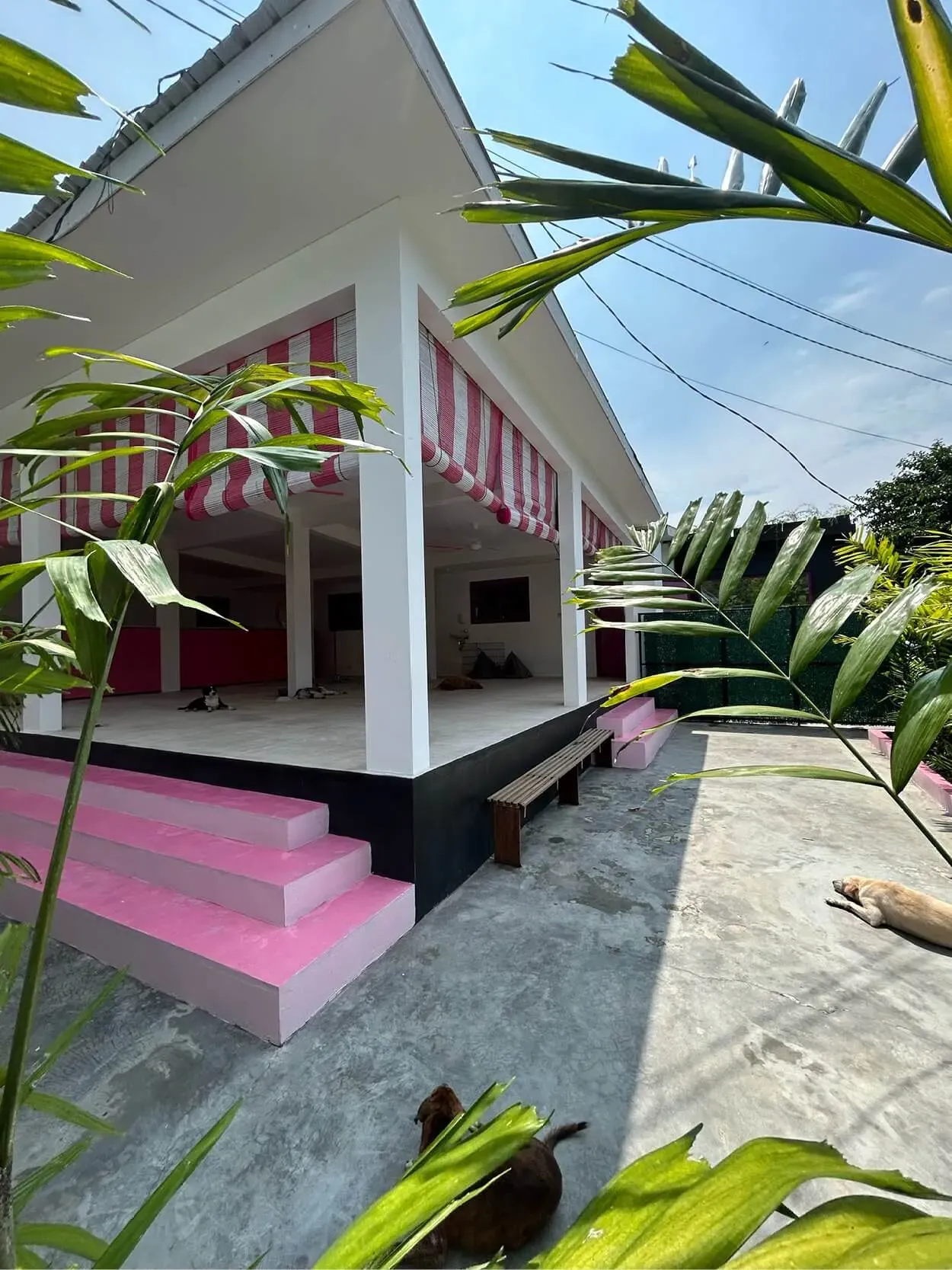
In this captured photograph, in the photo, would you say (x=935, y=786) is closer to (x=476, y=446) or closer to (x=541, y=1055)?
(x=541, y=1055)

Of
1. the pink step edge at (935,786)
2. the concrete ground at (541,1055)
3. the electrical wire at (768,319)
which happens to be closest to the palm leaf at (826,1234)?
the concrete ground at (541,1055)

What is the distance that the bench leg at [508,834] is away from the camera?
10.5 ft

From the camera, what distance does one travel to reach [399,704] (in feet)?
8.50

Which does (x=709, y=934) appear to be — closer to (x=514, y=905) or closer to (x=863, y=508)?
(x=514, y=905)

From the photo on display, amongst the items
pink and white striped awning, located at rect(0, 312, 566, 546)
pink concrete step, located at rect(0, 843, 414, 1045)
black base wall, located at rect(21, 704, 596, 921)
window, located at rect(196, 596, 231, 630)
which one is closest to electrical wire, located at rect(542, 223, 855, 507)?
pink and white striped awning, located at rect(0, 312, 566, 546)

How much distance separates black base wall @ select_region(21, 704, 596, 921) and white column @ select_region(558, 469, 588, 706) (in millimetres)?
2091

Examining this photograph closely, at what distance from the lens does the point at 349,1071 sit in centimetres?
169

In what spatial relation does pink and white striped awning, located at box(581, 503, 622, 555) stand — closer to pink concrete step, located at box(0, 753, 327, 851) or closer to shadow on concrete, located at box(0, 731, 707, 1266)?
pink concrete step, located at box(0, 753, 327, 851)

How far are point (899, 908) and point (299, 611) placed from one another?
21.0ft

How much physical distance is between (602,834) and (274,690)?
6336mm

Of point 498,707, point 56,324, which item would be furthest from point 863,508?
point 56,324

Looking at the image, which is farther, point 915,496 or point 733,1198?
point 915,496

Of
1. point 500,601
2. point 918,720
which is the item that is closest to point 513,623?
point 500,601

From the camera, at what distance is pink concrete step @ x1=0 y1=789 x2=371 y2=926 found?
2.21m
